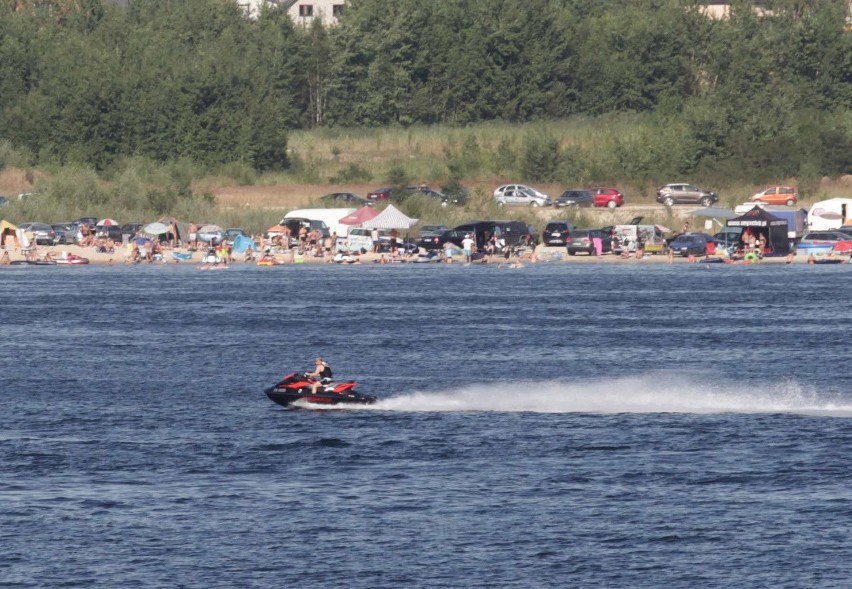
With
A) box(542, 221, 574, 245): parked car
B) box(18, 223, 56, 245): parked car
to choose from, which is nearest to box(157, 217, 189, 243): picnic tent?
box(18, 223, 56, 245): parked car

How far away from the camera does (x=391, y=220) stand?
117m

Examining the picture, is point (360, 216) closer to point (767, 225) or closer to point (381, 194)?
point (381, 194)

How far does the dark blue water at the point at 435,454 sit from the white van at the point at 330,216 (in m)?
33.1

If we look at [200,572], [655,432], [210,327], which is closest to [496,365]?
[655,432]

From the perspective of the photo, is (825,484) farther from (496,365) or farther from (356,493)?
(496,365)

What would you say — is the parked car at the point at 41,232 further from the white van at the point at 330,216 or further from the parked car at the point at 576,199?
the parked car at the point at 576,199

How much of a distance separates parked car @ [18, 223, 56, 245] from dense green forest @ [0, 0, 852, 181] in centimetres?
2478

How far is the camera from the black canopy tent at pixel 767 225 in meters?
113

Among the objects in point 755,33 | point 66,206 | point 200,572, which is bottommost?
point 200,572

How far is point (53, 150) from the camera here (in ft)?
501

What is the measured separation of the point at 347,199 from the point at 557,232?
20.2 meters

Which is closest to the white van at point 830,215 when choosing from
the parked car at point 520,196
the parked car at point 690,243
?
the parked car at point 690,243

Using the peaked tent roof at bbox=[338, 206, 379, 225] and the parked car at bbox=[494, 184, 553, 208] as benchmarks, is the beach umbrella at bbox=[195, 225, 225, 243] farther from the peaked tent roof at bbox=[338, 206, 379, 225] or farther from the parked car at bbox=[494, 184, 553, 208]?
the parked car at bbox=[494, 184, 553, 208]

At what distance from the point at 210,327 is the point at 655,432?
4007cm
